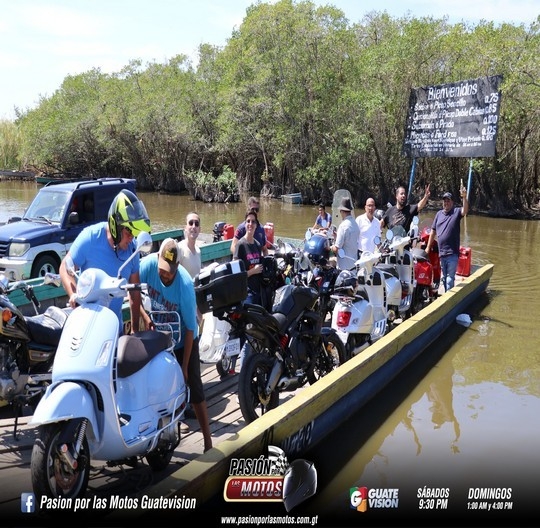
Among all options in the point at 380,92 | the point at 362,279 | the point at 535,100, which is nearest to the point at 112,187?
the point at 362,279

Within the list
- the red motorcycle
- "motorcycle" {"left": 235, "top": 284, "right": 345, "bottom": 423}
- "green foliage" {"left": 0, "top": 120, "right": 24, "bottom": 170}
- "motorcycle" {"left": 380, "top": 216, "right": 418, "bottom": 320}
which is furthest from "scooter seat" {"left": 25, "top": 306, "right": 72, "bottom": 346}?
"green foliage" {"left": 0, "top": 120, "right": 24, "bottom": 170}

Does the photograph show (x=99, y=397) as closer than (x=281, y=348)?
Yes

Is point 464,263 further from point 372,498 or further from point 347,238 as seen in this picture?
point 372,498

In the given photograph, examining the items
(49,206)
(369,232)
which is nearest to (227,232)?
(49,206)

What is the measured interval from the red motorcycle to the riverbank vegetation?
12116 millimetres

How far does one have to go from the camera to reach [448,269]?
33.0 ft

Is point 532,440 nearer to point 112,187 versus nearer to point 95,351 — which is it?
point 95,351

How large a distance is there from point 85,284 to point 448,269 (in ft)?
25.0

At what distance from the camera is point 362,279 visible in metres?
7.77

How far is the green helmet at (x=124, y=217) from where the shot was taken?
4230mm

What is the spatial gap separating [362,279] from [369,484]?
333 centimetres

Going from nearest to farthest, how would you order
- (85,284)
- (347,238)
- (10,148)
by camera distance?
(85,284) < (347,238) < (10,148)

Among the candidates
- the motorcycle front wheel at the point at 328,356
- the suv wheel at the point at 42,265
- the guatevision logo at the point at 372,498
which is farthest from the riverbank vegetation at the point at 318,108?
the guatevision logo at the point at 372,498

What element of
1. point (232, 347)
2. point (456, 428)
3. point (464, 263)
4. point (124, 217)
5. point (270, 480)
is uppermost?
point (124, 217)
